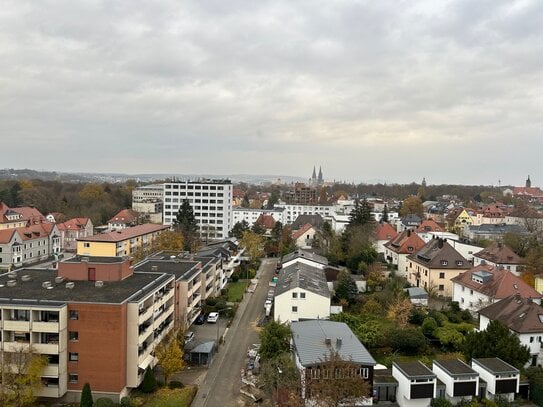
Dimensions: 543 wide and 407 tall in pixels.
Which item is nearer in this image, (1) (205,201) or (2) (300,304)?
(2) (300,304)

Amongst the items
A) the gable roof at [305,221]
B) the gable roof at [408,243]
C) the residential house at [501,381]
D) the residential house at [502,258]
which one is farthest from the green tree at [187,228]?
the residential house at [501,381]

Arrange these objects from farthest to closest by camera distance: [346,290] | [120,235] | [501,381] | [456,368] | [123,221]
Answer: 1. [123,221]
2. [120,235]
3. [346,290]
4. [456,368]
5. [501,381]

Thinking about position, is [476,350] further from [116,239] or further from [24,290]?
[116,239]

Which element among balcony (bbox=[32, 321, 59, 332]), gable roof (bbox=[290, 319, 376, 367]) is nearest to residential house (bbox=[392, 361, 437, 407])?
gable roof (bbox=[290, 319, 376, 367])

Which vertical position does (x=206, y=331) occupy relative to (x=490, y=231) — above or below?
below

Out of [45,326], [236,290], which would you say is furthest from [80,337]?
[236,290]

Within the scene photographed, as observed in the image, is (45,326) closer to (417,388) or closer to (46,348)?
(46,348)

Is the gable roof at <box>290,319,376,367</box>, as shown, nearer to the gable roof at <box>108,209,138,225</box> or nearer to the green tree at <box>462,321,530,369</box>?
the green tree at <box>462,321,530,369</box>
